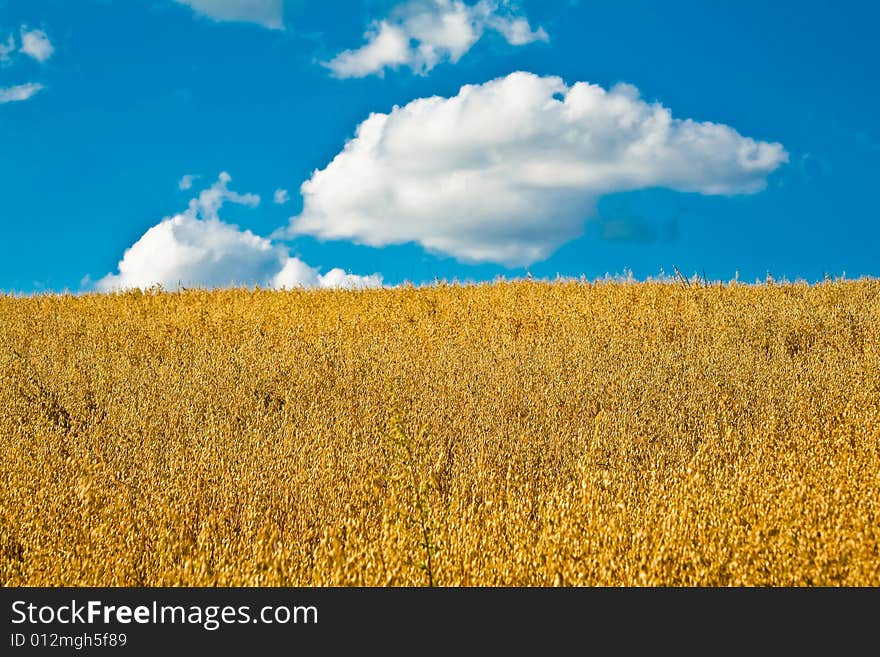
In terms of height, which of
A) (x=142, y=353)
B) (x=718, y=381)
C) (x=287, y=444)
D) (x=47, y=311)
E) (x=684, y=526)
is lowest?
(x=684, y=526)

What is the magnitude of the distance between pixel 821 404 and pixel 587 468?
95.4 inches

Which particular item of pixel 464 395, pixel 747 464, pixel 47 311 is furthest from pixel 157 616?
pixel 47 311

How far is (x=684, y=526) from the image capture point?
350cm

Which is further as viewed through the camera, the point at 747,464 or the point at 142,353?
the point at 142,353

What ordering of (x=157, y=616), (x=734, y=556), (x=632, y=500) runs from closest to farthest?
(x=157, y=616), (x=734, y=556), (x=632, y=500)

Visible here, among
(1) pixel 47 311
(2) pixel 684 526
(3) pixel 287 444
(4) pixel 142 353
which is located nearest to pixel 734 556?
(2) pixel 684 526

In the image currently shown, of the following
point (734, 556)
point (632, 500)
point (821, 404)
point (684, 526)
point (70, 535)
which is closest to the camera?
point (734, 556)

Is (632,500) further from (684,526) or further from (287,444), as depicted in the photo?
(287,444)

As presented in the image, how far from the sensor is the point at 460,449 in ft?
17.4

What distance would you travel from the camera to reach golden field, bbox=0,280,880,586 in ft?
10.8

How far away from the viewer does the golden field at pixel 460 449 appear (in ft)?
10.8

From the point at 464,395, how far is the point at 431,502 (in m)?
2.30

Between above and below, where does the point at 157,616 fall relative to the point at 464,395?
below

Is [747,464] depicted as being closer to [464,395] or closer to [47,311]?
[464,395]
